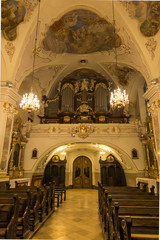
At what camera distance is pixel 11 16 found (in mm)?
7469

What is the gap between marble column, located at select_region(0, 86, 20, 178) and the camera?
7.53 metres

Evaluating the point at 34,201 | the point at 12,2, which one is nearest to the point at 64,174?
the point at 34,201

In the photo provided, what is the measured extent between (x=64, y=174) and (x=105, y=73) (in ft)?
33.7

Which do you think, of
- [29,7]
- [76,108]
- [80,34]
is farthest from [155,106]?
[29,7]

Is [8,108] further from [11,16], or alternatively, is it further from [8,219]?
[8,219]

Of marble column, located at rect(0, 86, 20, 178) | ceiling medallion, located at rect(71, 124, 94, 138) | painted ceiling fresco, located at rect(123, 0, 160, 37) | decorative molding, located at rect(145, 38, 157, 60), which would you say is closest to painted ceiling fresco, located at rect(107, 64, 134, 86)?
decorative molding, located at rect(145, 38, 157, 60)

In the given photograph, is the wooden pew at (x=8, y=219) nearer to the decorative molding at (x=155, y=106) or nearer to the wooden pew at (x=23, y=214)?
the wooden pew at (x=23, y=214)

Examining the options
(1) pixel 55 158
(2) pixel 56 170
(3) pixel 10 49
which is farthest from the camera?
(1) pixel 55 158

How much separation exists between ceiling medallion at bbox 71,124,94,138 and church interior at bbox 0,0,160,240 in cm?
7

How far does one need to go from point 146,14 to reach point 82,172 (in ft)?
45.4

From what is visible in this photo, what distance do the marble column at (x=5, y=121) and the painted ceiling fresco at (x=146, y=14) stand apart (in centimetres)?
732

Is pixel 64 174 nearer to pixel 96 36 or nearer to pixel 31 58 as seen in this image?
pixel 31 58

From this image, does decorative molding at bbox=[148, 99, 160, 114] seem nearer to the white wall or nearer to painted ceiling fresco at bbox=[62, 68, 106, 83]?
the white wall

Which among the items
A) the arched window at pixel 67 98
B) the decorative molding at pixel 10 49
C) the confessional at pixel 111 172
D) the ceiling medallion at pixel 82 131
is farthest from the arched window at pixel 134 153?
the decorative molding at pixel 10 49
